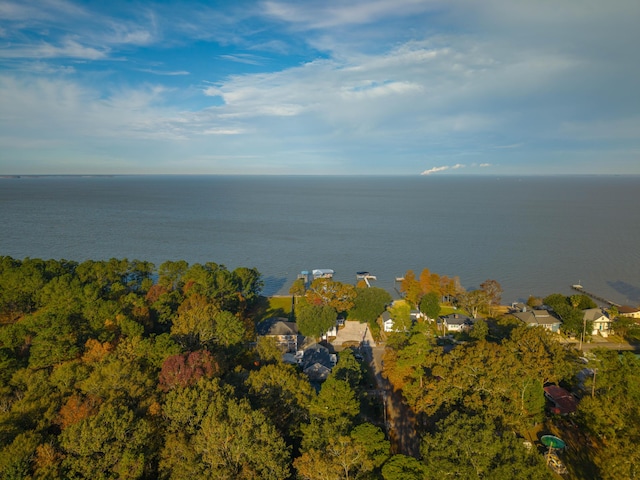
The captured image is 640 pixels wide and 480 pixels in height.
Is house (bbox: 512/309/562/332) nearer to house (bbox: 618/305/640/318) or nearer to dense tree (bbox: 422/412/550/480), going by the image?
house (bbox: 618/305/640/318)

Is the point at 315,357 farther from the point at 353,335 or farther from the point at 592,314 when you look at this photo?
the point at 592,314

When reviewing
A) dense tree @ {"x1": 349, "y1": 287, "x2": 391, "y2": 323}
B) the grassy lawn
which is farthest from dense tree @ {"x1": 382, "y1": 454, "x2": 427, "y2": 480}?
the grassy lawn

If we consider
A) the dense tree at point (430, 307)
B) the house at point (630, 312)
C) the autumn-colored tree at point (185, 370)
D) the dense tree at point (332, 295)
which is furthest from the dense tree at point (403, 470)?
the house at point (630, 312)

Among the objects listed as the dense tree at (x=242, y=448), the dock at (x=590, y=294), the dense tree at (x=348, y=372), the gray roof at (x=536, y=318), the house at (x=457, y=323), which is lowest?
→ the dock at (x=590, y=294)

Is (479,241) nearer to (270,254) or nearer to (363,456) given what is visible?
(270,254)

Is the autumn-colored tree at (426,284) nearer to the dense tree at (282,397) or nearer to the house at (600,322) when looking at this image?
the house at (600,322)

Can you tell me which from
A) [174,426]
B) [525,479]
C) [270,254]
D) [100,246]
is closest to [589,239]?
[270,254]

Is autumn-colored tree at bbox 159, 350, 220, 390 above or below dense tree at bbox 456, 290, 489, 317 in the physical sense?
above
